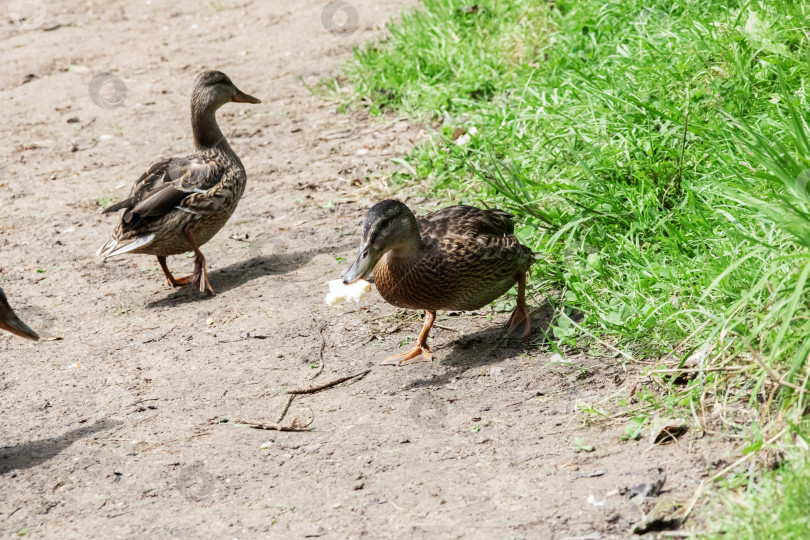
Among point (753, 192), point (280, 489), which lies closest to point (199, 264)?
point (280, 489)

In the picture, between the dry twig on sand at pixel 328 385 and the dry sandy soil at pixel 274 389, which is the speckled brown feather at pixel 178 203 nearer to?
the dry sandy soil at pixel 274 389

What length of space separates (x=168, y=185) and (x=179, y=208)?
202mm

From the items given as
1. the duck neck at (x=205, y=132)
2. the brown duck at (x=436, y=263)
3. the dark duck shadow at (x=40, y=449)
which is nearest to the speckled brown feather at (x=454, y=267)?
the brown duck at (x=436, y=263)

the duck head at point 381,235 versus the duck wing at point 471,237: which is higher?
the duck head at point 381,235

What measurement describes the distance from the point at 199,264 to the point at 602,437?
3066mm

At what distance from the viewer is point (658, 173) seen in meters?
4.76

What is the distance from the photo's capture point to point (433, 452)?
11.8 ft

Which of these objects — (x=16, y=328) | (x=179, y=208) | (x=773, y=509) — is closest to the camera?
(x=773, y=509)

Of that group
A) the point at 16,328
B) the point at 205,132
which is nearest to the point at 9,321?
the point at 16,328

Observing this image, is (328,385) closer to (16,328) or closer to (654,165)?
(16,328)

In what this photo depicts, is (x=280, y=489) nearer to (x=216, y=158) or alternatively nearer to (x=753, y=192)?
(x=753, y=192)

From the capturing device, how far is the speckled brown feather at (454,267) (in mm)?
4219

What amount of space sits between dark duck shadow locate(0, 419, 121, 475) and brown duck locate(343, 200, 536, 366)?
1.38m

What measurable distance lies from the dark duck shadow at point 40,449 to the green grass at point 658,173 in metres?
2.18
